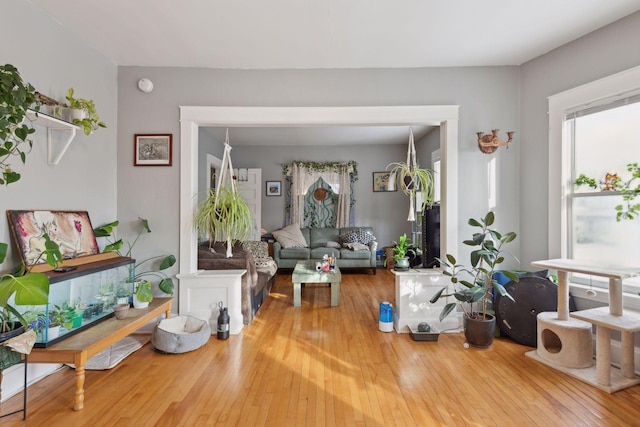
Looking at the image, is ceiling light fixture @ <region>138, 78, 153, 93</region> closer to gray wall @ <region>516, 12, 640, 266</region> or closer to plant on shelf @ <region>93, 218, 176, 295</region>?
plant on shelf @ <region>93, 218, 176, 295</region>

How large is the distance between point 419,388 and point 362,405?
17.6 inches

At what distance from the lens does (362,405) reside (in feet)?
6.22

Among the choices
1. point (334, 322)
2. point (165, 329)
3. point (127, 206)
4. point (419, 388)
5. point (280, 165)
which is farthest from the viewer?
point (280, 165)

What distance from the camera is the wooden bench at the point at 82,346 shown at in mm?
1864

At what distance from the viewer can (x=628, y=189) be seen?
2.30m

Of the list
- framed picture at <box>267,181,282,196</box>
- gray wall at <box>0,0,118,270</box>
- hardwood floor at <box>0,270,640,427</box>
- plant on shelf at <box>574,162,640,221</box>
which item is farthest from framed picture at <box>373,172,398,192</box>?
gray wall at <box>0,0,118,270</box>

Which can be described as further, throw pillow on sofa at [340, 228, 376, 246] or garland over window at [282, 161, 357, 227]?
garland over window at [282, 161, 357, 227]

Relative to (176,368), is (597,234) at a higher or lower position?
higher

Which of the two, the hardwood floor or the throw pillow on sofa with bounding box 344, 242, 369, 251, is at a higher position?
the throw pillow on sofa with bounding box 344, 242, 369, 251

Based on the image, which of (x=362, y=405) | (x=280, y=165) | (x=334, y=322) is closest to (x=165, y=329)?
(x=334, y=322)

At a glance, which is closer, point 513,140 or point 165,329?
point 165,329

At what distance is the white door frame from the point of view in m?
3.00

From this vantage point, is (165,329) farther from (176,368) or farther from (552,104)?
(552,104)

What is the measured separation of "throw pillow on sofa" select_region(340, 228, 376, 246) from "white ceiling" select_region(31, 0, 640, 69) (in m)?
3.63
